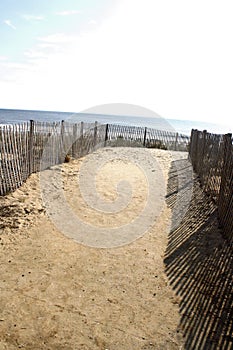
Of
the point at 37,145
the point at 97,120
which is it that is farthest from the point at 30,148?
the point at 97,120

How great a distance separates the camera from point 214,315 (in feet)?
12.6

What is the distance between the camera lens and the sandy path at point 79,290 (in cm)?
347

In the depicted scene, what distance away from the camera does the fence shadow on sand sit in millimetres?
3559

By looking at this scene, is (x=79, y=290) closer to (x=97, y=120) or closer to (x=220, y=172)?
(x=220, y=172)

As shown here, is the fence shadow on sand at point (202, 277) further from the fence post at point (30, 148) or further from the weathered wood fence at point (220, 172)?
the fence post at point (30, 148)

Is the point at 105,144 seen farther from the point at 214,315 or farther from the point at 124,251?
the point at 214,315

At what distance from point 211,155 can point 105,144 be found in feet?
33.7

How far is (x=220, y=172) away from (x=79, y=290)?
4.62m

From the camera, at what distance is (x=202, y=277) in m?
4.68

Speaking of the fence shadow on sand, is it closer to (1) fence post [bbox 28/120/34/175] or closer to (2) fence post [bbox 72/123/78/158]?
(1) fence post [bbox 28/120/34/175]

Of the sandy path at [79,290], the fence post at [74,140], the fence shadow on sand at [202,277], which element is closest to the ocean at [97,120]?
the fence post at [74,140]

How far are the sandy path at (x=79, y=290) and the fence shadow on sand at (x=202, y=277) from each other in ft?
0.49

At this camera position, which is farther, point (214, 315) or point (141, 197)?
point (141, 197)

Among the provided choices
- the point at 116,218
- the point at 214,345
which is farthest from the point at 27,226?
the point at 214,345
